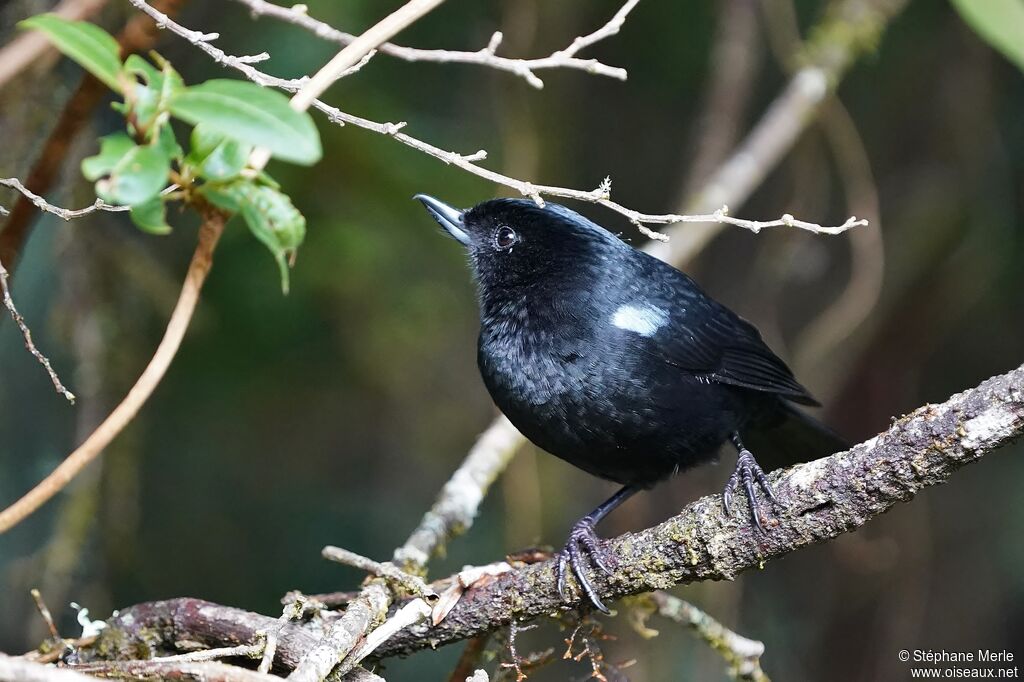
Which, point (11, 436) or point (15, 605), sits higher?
point (11, 436)

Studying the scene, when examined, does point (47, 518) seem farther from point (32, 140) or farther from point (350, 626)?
point (350, 626)

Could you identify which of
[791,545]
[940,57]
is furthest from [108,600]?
[940,57]

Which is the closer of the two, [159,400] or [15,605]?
[15,605]

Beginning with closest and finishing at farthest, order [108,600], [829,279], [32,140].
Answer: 1. [32,140]
2. [108,600]
3. [829,279]

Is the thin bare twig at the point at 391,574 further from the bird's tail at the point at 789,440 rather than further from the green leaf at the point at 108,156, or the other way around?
the bird's tail at the point at 789,440

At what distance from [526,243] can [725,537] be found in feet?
4.58

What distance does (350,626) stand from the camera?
7.20ft

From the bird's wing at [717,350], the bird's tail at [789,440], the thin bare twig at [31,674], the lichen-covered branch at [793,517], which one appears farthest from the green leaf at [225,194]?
the bird's tail at [789,440]

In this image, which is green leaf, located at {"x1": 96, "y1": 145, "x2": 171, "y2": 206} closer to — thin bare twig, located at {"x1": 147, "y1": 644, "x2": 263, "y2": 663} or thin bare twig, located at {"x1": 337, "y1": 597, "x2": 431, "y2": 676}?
thin bare twig, located at {"x1": 147, "y1": 644, "x2": 263, "y2": 663}

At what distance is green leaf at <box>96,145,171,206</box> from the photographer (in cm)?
138

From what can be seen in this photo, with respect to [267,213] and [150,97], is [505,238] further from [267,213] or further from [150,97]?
[150,97]

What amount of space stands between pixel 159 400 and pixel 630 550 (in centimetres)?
296

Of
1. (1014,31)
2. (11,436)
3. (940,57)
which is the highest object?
(940,57)

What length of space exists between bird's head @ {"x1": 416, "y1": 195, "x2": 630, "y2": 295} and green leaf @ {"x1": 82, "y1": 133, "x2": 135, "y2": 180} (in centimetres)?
168
